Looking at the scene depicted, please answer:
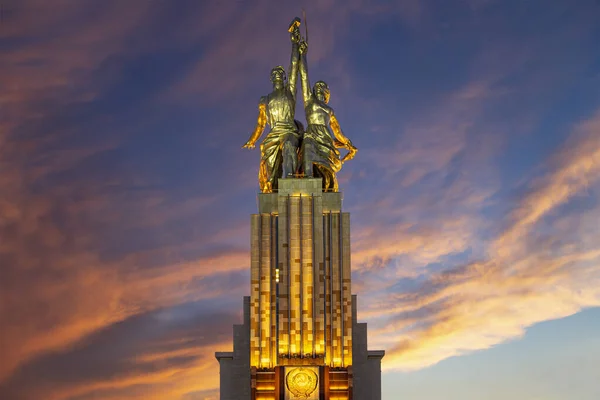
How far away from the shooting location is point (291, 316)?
58.6 m

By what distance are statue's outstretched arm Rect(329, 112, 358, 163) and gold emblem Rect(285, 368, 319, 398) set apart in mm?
14599

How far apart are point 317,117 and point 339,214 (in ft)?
21.9

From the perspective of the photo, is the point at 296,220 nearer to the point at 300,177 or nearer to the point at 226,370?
the point at 300,177

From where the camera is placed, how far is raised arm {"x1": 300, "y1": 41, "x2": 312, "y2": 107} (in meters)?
64.1

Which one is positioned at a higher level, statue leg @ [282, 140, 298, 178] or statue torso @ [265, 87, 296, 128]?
statue torso @ [265, 87, 296, 128]

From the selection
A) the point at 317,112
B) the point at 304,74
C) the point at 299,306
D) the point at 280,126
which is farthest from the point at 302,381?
the point at 304,74

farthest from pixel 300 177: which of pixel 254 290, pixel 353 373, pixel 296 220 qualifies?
pixel 353 373

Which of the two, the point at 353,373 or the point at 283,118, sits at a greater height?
the point at 283,118

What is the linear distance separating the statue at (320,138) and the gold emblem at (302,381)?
38.5ft

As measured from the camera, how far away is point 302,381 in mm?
57344

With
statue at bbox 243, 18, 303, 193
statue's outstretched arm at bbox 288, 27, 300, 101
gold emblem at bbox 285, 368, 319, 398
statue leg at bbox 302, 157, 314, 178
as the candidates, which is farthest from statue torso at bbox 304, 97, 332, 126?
gold emblem at bbox 285, 368, 319, 398

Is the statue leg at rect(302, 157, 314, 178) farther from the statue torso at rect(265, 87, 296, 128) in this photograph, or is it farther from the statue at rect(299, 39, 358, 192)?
the statue torso at rect(265, 87, 296, 128)

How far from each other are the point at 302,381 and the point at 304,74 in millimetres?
19631

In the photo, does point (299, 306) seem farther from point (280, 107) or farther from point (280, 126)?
point (280, 107)
